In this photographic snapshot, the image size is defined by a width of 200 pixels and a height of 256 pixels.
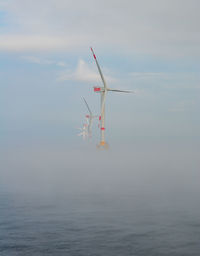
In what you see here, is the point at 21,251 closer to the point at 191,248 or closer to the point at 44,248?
the point at 44,248

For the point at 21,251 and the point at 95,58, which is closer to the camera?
the point at 21,251

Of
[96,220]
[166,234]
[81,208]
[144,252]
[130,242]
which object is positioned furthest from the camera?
[81,208]

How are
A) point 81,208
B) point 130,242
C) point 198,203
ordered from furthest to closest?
point 198,203
point 81,208
point 130,242

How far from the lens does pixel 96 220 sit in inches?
6245

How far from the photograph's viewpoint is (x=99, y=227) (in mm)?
147750

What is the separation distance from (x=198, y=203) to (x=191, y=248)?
218 feet

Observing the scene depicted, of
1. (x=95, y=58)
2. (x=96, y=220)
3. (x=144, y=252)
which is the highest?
(x=95, y=58)

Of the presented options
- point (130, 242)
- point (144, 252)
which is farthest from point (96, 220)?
point (144, 252)

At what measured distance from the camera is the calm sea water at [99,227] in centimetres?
12512

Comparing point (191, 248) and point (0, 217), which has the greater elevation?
point (0, 217)

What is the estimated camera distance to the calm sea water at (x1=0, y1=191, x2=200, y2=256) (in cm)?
12512

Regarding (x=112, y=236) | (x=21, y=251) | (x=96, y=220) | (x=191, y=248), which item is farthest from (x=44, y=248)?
(x=191, y=248)

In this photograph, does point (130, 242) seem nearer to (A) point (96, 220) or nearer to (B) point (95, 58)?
(A) point (96, 220)

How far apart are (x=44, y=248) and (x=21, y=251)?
770 cm
